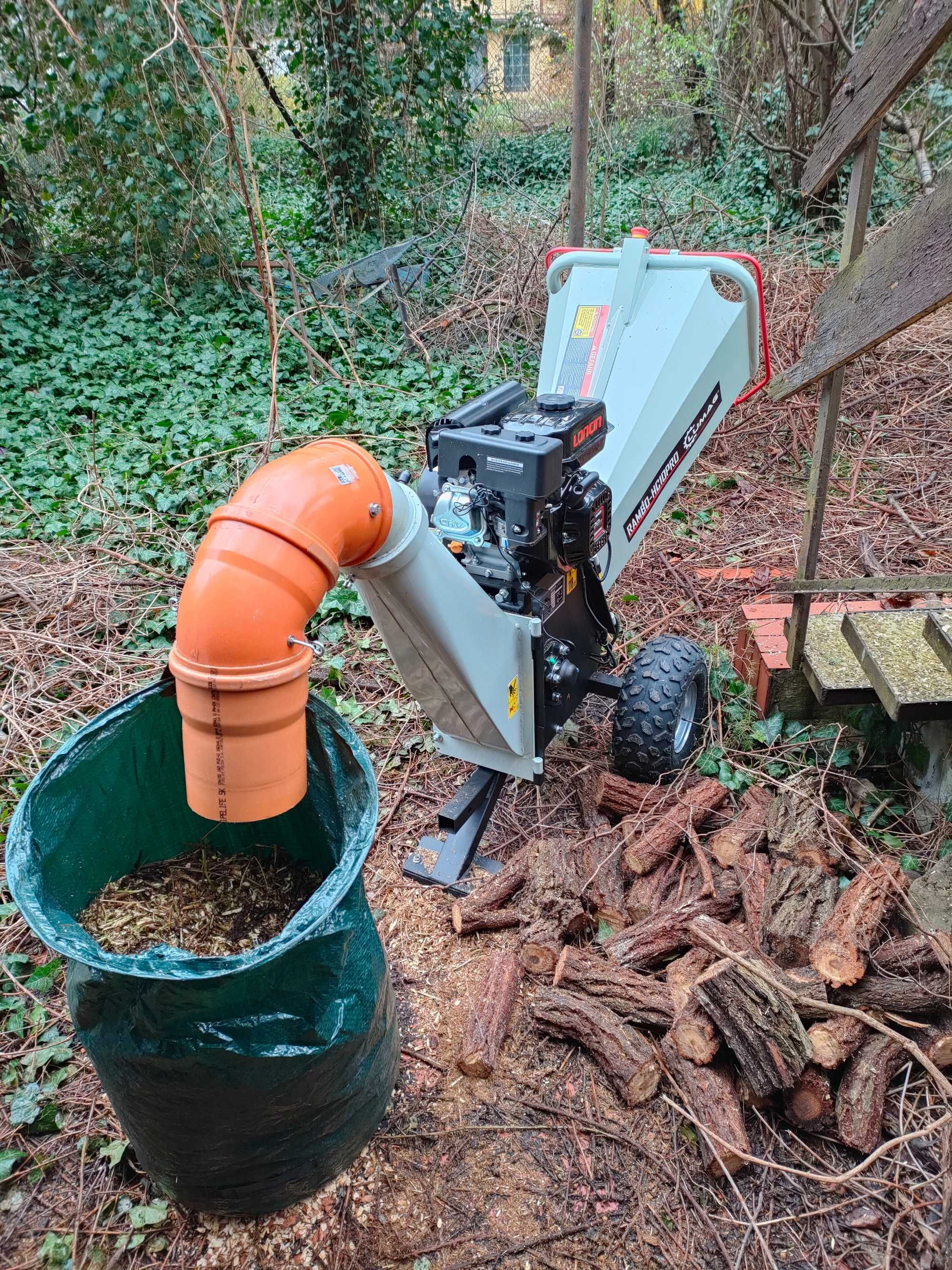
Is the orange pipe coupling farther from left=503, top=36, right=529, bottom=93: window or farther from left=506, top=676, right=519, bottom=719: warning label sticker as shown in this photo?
left=503, top=36, right=529, bottom=93: window

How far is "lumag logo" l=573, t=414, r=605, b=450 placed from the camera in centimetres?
208

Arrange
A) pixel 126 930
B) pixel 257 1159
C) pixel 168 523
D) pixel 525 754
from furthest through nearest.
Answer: pixel 168 523 → pixel 525 754 → pixel 126 930 → pixel 257 1159

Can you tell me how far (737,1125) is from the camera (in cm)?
173

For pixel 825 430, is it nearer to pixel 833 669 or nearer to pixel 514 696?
pixel 833 669

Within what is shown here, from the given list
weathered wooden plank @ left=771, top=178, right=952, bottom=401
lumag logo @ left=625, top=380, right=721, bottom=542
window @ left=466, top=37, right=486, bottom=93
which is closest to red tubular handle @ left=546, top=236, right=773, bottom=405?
lumag logo @ left=625, top=380, right=721, bottom=542

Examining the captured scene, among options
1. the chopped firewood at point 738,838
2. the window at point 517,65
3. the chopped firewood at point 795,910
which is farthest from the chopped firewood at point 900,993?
the window at point 517,65

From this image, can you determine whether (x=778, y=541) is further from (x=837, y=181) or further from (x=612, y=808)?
(x=837, y=181)

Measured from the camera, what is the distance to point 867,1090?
1.73 m

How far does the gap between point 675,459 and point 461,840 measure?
1434mm

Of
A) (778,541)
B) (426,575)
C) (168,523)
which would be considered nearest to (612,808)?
(426,575)

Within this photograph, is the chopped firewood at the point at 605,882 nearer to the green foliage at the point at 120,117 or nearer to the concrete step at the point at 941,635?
the concrete step at the point at 941,635

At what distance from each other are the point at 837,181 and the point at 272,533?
7.57 metres

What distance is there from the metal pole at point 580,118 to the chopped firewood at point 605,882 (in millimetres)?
2903

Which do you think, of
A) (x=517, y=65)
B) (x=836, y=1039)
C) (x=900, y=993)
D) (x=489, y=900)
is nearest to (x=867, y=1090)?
(x=836, y=1039)
